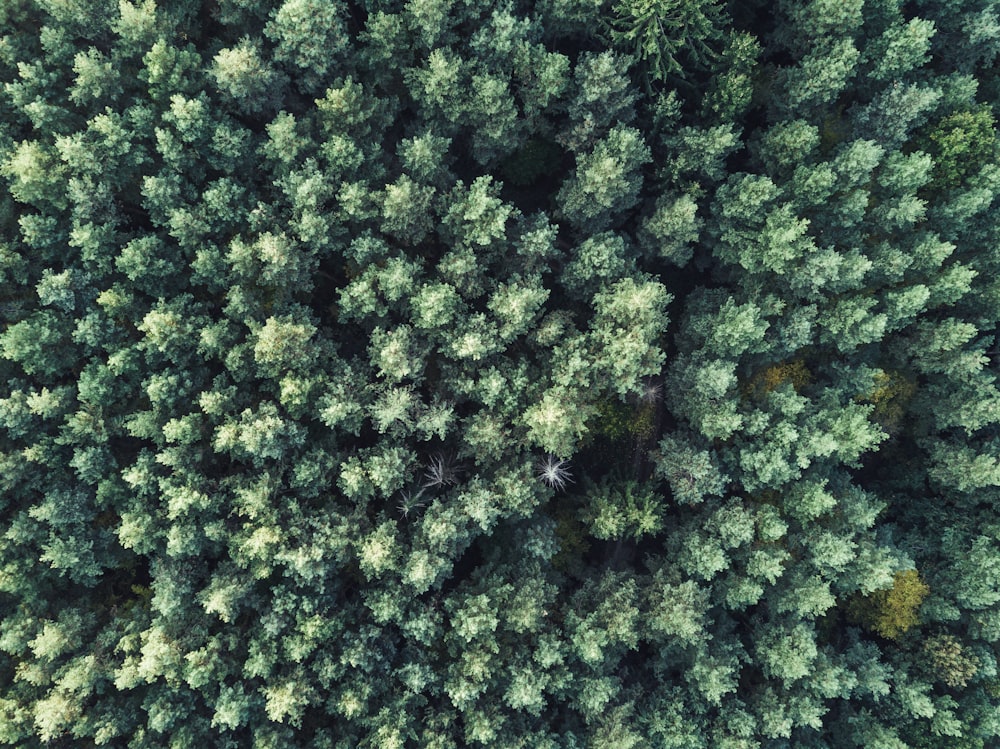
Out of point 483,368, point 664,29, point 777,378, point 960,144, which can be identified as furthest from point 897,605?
point 664,29

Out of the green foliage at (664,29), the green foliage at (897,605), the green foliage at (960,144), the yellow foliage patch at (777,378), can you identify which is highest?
the green foliage at (664,29)

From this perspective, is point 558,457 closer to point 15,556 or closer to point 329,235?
point 329,235

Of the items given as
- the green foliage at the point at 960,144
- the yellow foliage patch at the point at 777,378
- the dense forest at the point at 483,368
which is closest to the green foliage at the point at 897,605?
the dense forest at the point at 483,368

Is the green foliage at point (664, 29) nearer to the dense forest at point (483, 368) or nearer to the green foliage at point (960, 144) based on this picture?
the dense forest at point (483, 368)

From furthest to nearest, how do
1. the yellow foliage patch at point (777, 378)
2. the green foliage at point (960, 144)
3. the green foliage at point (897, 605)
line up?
the green foliage at point (897, 605) < the yellow foliage patch at point (777, 378) < the green foliage at point (960, 144)

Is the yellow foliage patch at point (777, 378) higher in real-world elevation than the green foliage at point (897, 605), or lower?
higher

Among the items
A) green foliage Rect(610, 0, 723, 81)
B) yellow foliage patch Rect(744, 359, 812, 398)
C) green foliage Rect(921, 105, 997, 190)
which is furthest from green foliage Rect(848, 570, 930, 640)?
green foliage Rect(610, 0, 723, 81)

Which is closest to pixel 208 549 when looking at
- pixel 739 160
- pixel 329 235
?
pixel 329 235

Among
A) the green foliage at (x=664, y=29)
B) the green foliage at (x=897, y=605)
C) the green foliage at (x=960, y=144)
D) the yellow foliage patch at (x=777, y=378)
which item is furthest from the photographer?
the green foliage at (x=897, y=605)
